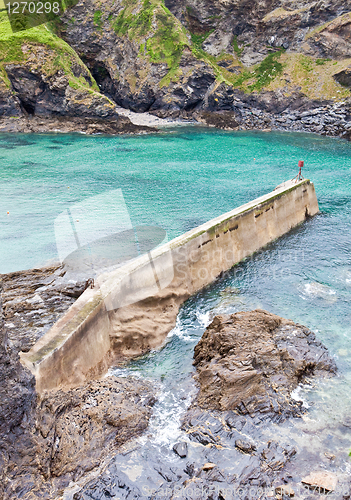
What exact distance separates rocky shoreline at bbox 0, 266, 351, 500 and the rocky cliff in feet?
158

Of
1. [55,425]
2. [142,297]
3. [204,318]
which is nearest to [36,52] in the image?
[142,297]

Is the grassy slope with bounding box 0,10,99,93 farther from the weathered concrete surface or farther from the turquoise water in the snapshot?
the weathered concrete surface

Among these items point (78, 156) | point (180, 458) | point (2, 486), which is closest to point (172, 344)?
point (180, 458)

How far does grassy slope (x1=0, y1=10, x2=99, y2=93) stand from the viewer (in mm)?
52094

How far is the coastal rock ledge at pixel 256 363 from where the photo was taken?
1044 cm

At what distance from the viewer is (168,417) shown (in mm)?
10219

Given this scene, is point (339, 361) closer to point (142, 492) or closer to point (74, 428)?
point (142, 492)

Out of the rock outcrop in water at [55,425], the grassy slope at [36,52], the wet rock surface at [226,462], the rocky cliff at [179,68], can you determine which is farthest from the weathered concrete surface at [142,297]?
the grassy slope at [36,52]

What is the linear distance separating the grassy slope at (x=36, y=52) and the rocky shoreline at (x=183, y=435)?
163ft

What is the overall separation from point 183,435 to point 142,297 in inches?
203

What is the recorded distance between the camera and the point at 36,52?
175 feet

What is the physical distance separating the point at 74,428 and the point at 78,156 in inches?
1380

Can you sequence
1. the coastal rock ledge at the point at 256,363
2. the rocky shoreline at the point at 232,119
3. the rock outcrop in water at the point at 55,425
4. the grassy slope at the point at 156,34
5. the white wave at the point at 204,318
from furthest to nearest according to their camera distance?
the grassy slope at the point at 156,34, the rocky shoreline at the point at 232,119, the white wave at the point at 204,318, the coastal rock ledge at the point at 256,363, the rock outcrop in water at the point at 55,425

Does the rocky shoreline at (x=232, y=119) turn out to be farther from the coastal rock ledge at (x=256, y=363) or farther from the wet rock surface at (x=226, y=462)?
the wet rock surface at (x=226, y=462)
